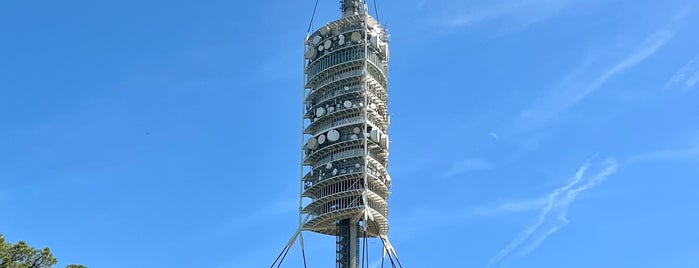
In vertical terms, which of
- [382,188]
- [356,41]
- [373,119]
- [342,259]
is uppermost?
[356,41]

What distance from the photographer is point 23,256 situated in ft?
324

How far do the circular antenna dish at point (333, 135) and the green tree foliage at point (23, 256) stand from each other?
51190 millimetres

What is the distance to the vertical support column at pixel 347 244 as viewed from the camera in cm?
13925

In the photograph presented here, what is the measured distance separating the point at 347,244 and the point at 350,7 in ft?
126

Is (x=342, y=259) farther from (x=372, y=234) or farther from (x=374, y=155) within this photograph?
(x=374, y=155)

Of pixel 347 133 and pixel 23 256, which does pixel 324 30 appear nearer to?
pixel 347 133

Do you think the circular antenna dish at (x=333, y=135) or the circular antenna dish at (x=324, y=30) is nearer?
the circular antenna dish at (x=333, y=135)

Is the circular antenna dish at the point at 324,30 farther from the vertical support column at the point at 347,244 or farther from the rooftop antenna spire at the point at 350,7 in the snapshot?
the vertical support column at the point at 347,244

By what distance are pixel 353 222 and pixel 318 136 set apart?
13.8m

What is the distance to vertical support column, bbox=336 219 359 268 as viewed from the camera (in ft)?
457

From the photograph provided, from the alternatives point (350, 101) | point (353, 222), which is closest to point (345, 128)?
point (350, 101)

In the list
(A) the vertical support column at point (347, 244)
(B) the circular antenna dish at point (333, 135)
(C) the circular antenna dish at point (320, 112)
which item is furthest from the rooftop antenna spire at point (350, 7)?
(A) the vertical support column at point (347, 244)

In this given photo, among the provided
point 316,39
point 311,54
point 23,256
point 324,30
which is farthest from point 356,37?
point 23,256

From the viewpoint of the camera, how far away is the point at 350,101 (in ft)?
477
